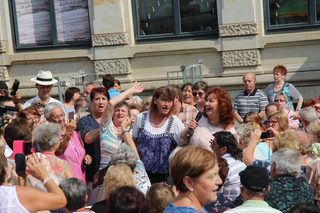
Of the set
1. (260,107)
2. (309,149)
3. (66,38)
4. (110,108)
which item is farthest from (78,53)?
(309,149)

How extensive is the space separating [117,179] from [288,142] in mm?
1911

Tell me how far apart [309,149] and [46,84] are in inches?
183

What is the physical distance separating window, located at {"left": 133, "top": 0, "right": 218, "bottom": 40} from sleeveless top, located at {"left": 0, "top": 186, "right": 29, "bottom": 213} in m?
9.52

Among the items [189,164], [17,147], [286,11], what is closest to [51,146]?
[17,147]

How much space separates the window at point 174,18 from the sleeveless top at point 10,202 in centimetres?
952

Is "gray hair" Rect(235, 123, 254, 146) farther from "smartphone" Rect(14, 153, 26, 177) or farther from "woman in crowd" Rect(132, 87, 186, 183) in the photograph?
"smartphone" Rect(14, 153, 26, 177)

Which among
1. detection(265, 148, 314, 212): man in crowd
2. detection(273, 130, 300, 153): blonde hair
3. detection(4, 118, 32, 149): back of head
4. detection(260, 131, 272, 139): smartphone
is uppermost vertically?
detection(4, 118, 32, 149): back of head

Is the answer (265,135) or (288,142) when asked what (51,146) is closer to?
(288,142)

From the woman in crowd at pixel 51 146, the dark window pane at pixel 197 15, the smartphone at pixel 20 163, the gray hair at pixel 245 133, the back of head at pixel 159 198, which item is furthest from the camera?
the dark window pane at pixel 197 15

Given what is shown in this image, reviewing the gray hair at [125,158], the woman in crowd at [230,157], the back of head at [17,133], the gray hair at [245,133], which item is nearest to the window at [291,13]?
the gray hair at [245,133]

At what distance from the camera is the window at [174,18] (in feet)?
46.6

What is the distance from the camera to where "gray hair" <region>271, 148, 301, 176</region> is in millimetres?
5973

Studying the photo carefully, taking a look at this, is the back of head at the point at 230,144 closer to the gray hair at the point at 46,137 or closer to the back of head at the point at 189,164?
the gray hair at the point at 46,137

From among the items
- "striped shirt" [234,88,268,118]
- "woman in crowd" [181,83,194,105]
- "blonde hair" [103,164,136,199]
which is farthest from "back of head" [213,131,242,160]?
"striped shirt" [234,88,268,118]
